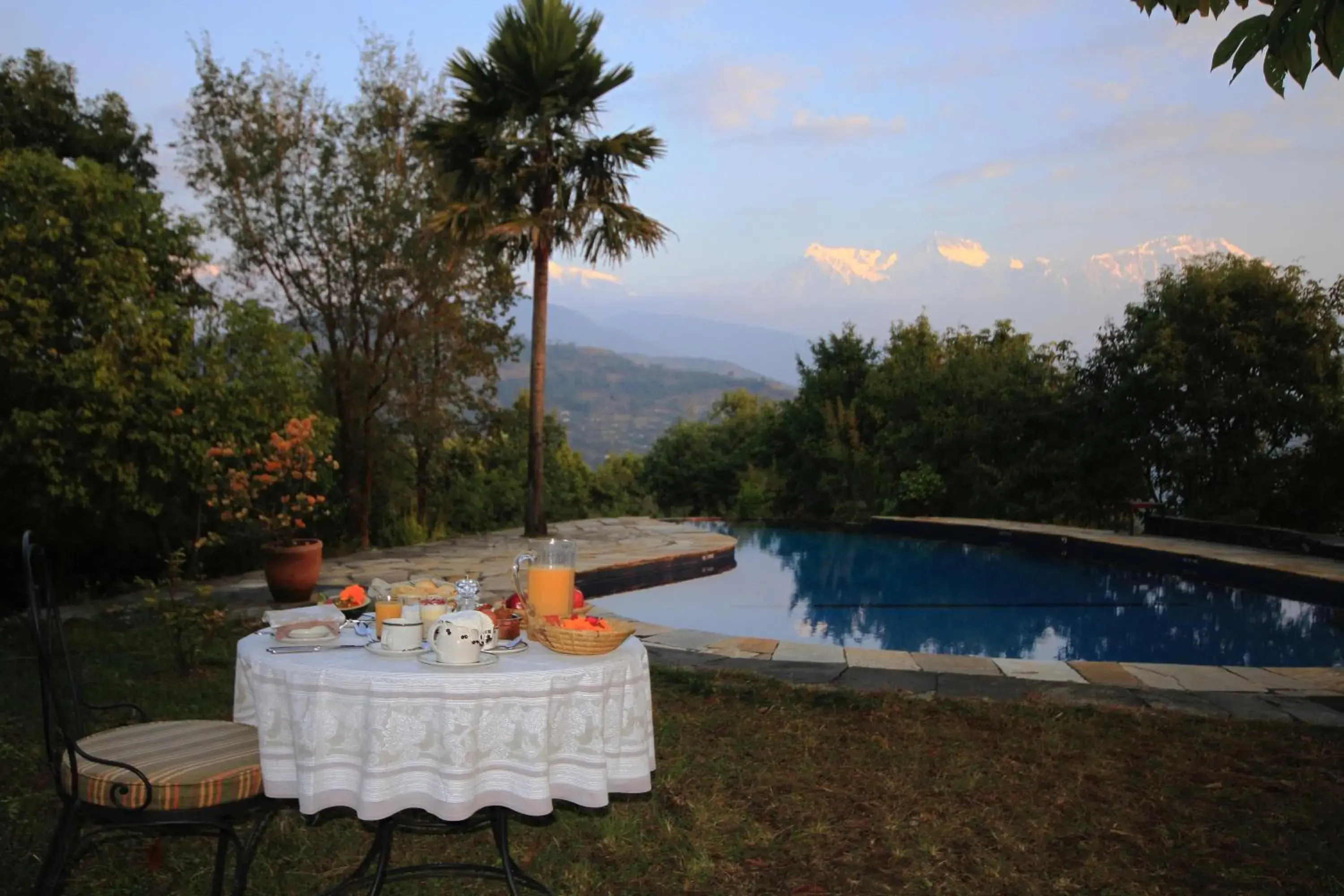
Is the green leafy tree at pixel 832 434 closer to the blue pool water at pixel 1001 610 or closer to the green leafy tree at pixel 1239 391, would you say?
the blue pool water at pixel 1001 610

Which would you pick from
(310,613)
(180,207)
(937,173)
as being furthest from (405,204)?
(937,173)

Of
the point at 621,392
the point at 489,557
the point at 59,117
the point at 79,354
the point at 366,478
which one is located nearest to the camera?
the point at 79,354

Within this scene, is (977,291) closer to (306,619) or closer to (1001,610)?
(1001,610)

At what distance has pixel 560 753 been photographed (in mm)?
2062

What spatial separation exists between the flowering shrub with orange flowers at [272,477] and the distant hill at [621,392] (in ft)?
83.8

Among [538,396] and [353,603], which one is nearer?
[353,603]

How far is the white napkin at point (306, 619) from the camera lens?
2.21 metres

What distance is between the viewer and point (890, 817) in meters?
3.14

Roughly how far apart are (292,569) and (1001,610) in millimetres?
6225

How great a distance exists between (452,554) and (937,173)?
16.4m

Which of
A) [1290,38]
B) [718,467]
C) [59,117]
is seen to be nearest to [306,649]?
[1290,38]

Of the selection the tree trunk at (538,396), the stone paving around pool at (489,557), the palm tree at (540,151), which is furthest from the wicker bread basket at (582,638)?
the tree trunk at (538,396)

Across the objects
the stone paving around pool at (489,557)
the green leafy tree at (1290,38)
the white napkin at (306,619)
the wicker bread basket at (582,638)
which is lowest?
the stone paving around pool at (489,557)

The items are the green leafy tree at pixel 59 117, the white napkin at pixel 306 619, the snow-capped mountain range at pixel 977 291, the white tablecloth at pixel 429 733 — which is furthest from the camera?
the snow-capped mountain range at pixel 977 291
